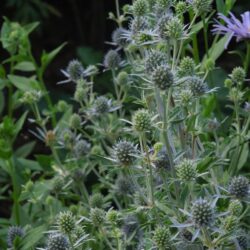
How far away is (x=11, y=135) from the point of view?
1.61 m

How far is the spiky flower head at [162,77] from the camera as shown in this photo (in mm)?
1146

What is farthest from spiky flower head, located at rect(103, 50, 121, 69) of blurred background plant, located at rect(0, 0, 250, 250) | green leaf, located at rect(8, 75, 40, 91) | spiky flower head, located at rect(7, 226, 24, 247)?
spiky flower head, located at rect(7, 226, 24, 247)

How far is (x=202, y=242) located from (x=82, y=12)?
2.51m

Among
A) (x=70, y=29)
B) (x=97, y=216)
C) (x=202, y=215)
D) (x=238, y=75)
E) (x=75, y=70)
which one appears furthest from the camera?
(x=70, y=29)

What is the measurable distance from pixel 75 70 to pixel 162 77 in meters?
0.59

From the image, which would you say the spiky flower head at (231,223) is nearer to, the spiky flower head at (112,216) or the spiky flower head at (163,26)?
the spiky flower head at (112,216)

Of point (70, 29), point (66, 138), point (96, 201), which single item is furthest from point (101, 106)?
point (70, 29)

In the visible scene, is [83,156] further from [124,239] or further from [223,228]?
[223,228]

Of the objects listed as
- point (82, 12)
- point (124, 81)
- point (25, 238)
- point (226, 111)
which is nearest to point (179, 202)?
point (25, 238)

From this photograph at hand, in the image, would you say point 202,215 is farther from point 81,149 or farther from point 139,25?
point 81,149

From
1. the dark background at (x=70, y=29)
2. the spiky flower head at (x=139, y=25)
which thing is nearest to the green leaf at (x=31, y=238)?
the spiky flower head at (x=139, y=25)

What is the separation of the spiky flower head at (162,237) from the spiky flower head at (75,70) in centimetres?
64

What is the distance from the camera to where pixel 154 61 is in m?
1.20

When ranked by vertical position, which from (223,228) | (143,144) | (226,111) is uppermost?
(143,144)
